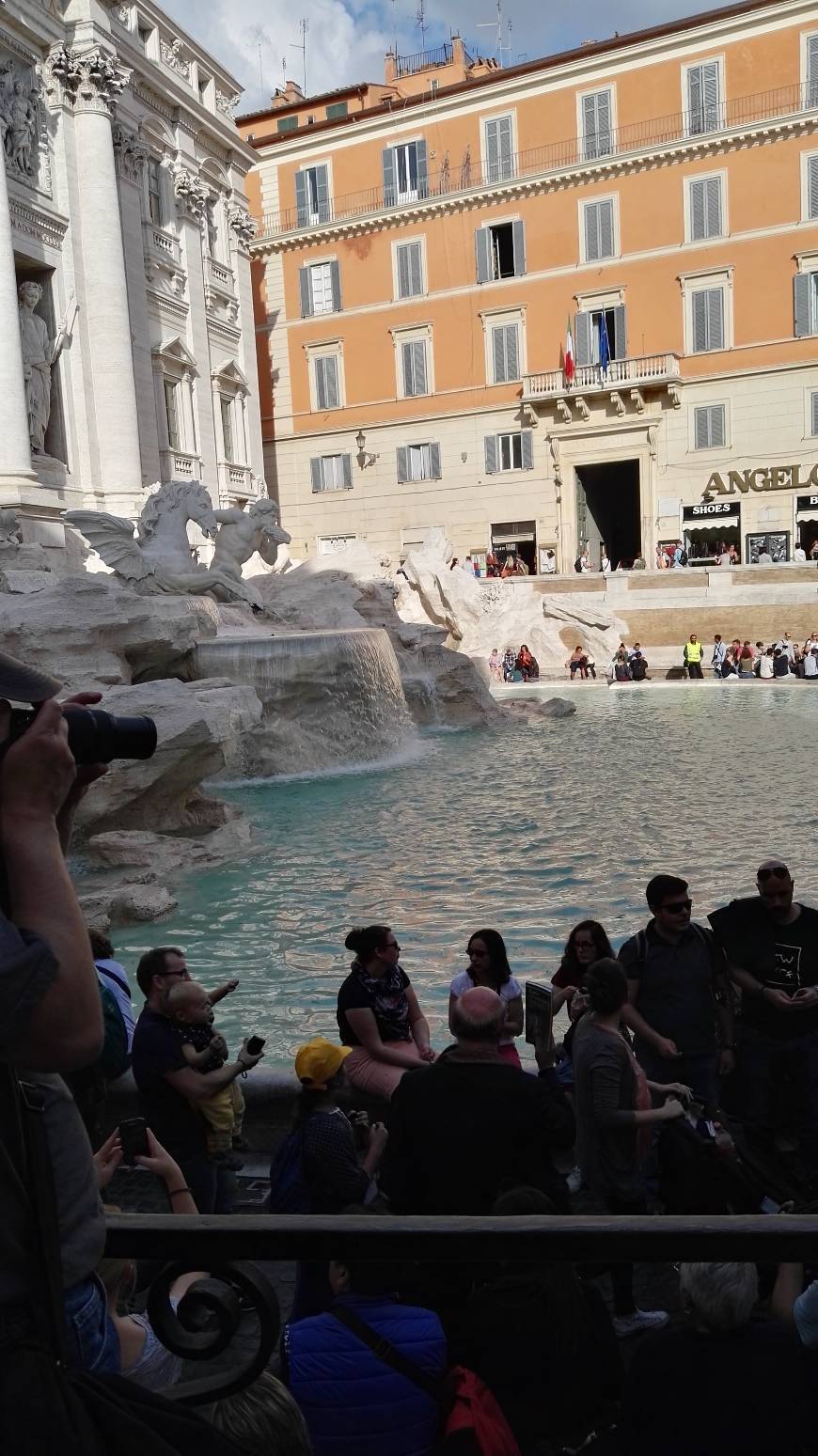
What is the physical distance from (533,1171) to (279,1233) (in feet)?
4.30

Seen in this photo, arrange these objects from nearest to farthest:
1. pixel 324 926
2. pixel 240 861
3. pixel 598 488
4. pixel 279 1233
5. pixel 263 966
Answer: pixel 279 1233, pixel 263 966, pixel 324 926, pixel 240 861, pixel 598 488

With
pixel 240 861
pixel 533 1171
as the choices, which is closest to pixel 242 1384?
pixel 533 1171

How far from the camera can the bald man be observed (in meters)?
2.48

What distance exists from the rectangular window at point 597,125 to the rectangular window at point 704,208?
8.30 ft

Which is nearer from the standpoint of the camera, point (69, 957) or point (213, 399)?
point (69, 957)

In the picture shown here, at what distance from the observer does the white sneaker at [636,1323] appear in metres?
2.70

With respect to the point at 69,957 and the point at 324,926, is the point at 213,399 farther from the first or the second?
the point at 69,957

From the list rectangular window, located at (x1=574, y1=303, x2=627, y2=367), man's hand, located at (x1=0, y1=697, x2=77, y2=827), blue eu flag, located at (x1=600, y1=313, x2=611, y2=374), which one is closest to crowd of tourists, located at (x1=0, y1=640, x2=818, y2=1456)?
man's hand, located at (x1=0, y1=697, x2=77, y2=827)

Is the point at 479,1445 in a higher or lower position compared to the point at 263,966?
higher

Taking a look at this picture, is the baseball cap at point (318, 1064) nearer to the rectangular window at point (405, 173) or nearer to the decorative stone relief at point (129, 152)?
the decorative stone relief at point (129, 152)

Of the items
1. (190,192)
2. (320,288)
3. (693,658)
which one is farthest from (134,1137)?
(320,288)

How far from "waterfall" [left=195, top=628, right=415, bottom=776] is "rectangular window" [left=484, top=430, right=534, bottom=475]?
1797 cm

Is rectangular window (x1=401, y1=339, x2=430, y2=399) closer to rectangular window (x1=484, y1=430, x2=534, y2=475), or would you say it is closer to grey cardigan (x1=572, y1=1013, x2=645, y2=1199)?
rectangular window (x1=484, y1=430, x2=534, y2=475)

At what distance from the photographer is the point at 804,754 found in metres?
12.2
